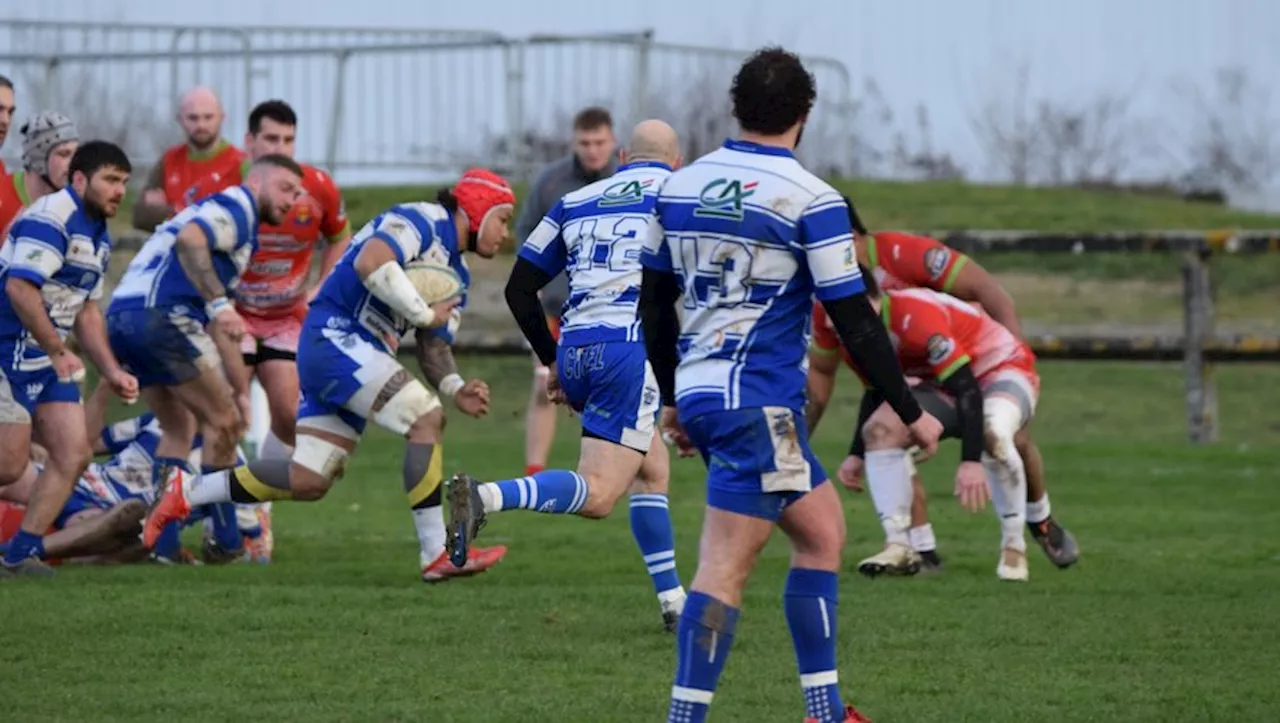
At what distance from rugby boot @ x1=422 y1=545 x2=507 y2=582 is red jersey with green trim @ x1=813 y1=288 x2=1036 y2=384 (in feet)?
5.46

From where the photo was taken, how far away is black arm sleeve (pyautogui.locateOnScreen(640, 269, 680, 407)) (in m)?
6.73

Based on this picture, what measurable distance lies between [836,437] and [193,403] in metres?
9.03

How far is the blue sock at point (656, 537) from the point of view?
29.2ft

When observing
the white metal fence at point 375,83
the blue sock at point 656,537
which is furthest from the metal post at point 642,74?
the blue sock at point 656,537

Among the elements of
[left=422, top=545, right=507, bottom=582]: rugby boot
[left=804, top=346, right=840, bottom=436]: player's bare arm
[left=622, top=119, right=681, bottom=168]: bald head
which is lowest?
[left=422, top=545, right=507, bottom=582]: rugby boot

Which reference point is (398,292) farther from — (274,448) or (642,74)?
(642,74)

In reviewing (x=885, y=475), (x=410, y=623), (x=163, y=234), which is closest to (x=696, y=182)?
(x=410, y=623)

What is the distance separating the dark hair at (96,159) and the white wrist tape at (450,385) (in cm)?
176

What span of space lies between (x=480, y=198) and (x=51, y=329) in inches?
77.7

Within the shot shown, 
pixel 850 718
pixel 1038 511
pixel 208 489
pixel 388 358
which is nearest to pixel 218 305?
pixel 208 489

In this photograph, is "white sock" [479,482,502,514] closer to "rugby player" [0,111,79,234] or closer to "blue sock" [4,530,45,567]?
"blue sock" [4,530,45,567]

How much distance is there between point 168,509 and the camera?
10156 millimetres

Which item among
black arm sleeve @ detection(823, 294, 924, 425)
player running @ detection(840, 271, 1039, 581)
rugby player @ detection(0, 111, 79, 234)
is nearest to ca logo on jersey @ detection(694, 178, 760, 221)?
black arm sleeve @ detection(823, 294, 924, 425)

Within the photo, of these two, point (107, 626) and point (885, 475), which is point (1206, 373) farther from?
point (107, 626)
